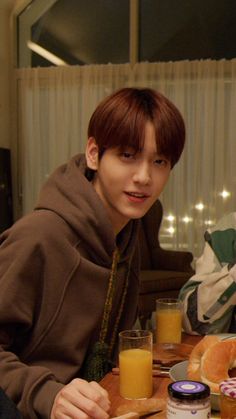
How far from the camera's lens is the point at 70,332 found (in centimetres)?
125

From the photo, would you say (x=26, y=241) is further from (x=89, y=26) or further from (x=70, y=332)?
(x=89, y=26)

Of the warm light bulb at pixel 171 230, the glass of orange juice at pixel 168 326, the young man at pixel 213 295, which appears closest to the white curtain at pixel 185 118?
the warm light bulb at pixel 171 230

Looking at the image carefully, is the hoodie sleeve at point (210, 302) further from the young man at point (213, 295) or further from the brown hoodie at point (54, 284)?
the brown hoodie at point (54, 284)

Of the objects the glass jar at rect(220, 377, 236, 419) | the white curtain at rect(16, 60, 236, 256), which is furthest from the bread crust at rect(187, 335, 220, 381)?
the white curtain at rect(16, 60, 236, 256)

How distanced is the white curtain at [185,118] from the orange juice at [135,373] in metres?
4.31

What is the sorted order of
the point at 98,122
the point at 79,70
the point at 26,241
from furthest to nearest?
the point at 79,70, the point at 98,122, the point at 26,241

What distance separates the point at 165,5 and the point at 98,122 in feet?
15.5

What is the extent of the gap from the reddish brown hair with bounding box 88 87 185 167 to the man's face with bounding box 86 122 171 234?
15mm

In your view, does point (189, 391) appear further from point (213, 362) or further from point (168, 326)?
point (168, 326)

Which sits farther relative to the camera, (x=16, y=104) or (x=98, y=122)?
(x=16, y=104)

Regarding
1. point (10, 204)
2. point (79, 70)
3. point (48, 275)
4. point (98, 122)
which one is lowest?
point (10, 204)

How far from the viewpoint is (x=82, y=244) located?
1.31m

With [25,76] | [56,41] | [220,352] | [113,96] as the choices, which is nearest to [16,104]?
[25,76]

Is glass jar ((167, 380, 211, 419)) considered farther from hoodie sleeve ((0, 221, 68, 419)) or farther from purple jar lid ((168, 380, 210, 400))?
hoodie sleeve ((0, 221, 68, 419))
